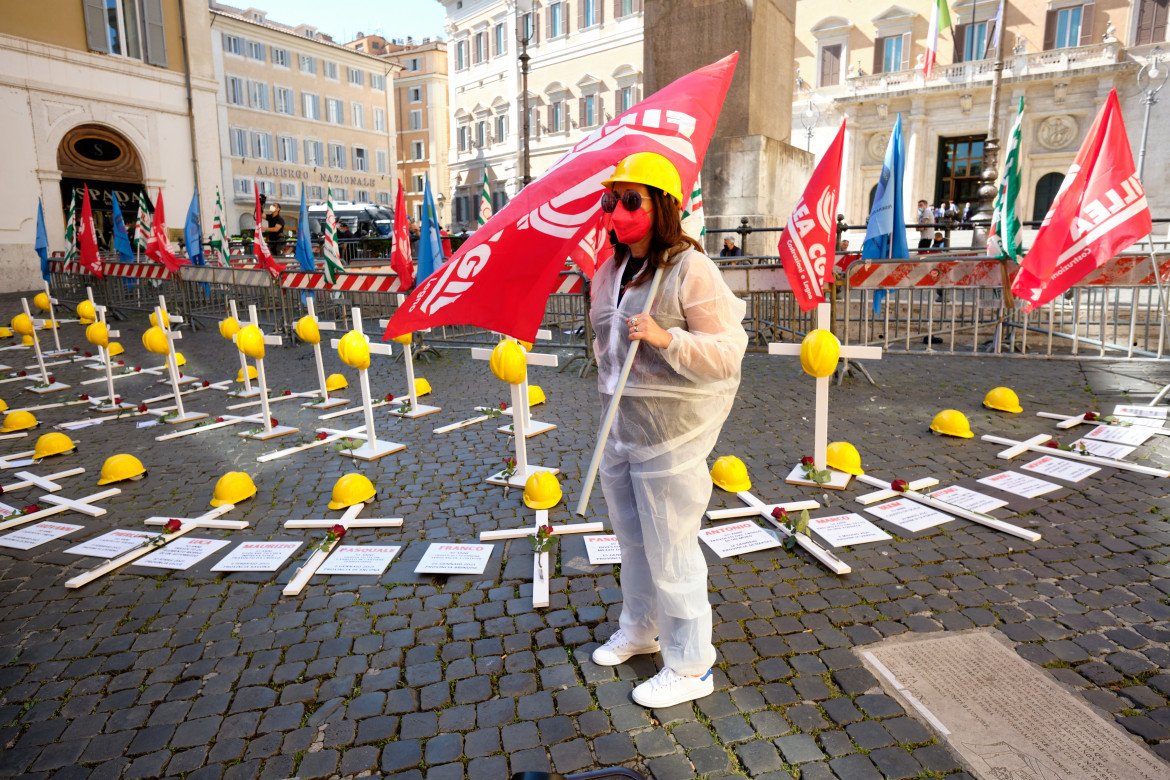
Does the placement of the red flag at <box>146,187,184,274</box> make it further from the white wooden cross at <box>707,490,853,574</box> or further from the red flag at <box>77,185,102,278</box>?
the white wooden cross at <box>707,490,853,574</box>

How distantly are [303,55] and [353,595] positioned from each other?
177 feet

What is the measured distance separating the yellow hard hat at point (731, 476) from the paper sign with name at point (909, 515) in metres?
0.83

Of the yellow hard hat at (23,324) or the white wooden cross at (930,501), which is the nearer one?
the white wooden cross at (930,501)

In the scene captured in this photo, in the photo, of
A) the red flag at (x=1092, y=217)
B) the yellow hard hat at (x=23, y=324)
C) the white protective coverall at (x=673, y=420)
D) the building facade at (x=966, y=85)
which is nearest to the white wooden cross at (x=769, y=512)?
the white protective coverall at (x=673, y=420)

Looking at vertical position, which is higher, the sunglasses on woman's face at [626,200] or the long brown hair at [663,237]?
the sunglasses on woman's face at [626,200]

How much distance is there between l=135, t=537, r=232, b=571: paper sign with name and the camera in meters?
4.04

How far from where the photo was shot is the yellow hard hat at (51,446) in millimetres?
6165

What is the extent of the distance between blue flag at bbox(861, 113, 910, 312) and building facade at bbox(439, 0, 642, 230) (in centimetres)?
3079

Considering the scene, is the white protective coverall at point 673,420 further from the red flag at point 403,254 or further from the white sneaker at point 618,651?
the red flag at point 403,254

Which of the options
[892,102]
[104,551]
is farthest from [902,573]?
[892,102]

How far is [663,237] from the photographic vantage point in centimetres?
241

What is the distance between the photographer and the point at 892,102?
32.4m

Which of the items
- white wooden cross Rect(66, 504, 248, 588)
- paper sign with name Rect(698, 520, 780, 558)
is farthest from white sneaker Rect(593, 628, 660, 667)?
white wooden cross Rect(66, 504, 248, 588)

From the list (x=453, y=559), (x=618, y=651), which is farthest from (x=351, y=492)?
(x=618, y=651)
